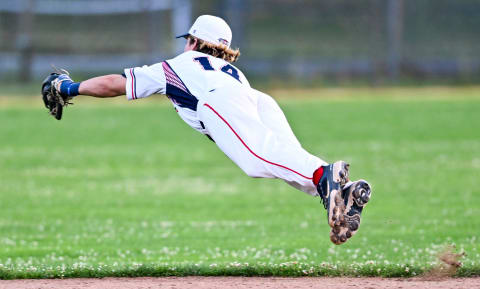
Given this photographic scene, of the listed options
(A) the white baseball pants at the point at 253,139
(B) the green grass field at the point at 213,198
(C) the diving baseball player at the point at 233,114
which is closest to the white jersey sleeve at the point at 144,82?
(C) the diving baseball player at the point at 233,114

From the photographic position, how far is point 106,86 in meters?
6.96

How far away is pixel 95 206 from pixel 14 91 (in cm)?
1571

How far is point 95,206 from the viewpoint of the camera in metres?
12.2

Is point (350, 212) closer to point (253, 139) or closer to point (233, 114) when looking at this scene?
point (253, 139)

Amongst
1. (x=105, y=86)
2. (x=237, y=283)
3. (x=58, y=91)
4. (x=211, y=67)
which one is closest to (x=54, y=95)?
(x=58, y=91)

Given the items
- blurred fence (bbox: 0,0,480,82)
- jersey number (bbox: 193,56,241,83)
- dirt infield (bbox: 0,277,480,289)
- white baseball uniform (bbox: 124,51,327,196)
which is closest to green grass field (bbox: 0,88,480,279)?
dirt infield (bbox: 0,277,480,289)

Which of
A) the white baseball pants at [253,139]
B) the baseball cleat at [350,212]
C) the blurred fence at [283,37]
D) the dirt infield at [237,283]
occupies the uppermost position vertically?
the blurred fence at [283,37]

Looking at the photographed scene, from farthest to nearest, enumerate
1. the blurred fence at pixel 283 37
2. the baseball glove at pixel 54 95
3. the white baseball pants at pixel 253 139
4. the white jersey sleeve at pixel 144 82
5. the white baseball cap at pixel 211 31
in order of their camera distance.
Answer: the blurred fence at pixel 283 37 → the baseball glove at pixel 54 95 → the white baseball cap at pixel 211 31 → the white jersey sleeve at pixel 144 82 → the white baseball pants at pixel 253 139

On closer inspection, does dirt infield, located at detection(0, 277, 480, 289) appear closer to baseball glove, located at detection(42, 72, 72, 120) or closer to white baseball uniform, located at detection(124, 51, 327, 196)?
white baseball uniform, located at detection(124, 51, 327, 196)

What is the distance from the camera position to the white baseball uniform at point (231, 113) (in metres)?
6.55

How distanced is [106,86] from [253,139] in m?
1.29

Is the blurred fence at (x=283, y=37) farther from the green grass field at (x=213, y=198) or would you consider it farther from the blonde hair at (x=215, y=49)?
the blonde hair at (x=215, y=49)

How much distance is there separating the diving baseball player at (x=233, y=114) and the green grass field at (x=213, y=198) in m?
1.33

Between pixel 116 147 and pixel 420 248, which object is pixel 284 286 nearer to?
pixel 420 248
